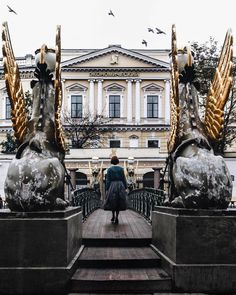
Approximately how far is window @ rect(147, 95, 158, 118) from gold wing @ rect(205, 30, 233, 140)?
47651 millimetres

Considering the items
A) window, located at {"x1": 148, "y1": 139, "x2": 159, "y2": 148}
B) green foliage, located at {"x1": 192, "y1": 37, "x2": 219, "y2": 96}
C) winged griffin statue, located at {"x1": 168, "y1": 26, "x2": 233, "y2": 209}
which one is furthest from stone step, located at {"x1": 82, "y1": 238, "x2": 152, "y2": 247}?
window, located at {"x1": 148, "y1": 139, "x2": 159, "y2": 148}

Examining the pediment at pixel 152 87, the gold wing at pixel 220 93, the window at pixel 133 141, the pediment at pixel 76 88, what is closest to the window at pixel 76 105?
the pediment at pixel 76 88

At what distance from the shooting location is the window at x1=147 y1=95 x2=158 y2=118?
182 ft

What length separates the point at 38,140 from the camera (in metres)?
7.26

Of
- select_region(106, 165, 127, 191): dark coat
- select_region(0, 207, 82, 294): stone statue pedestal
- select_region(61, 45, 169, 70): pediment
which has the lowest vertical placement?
select_region(0, 207, 82, 294): stone statue pedestal

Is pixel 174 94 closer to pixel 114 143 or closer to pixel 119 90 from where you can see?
pixel 114 143

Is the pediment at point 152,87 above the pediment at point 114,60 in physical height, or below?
below

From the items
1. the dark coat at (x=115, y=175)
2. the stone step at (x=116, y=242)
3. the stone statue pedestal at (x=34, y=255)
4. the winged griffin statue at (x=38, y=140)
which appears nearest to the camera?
the stone statue pedestal at (x=34, y=255)

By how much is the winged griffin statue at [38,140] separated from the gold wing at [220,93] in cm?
212

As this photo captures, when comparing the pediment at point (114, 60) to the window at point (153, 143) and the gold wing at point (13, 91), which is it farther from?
the gold wing at point (13, 91)

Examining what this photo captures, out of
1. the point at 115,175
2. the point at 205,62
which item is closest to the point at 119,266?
the point at 115,175

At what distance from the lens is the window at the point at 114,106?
182ft

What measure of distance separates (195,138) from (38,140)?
2.16 m

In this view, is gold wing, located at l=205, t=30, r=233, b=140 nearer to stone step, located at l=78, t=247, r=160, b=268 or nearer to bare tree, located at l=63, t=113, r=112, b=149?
stone step, located at l=78, t=247, r=160, b=268
